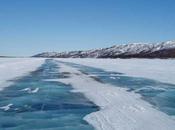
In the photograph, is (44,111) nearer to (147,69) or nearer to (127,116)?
(127,116)

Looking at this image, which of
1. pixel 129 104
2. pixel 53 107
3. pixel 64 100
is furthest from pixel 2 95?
pixel 129 104

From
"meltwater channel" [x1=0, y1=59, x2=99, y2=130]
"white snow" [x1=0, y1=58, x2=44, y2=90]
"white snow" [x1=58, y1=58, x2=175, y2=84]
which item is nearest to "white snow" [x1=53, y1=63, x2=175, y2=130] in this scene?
"meltwater channel" [x1=0, y1=59, x2=99, y2=130]

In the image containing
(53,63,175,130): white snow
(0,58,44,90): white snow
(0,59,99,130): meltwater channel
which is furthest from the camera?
(0,58,44,90): white snow

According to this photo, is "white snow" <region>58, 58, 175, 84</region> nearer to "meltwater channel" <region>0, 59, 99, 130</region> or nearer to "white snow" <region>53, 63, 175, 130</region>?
"meltwater channel" <region>0, 59, 99, 130</region>

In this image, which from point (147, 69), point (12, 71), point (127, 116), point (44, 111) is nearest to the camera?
point (127, 116)

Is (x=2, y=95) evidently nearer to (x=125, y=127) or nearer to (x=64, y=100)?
(x=64, y=100)

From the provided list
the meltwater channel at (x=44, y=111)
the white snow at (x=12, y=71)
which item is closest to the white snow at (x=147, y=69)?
the white snow at (x=12, y=71)

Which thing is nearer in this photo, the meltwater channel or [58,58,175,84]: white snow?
the meltwater channel

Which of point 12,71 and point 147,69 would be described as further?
point 147,69

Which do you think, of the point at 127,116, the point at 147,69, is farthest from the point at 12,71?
the point at 127,116

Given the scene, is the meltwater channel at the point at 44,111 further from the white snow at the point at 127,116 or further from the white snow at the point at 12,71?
the white snow at the point at 12,71

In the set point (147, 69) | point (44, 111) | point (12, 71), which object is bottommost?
point (147, 69)
